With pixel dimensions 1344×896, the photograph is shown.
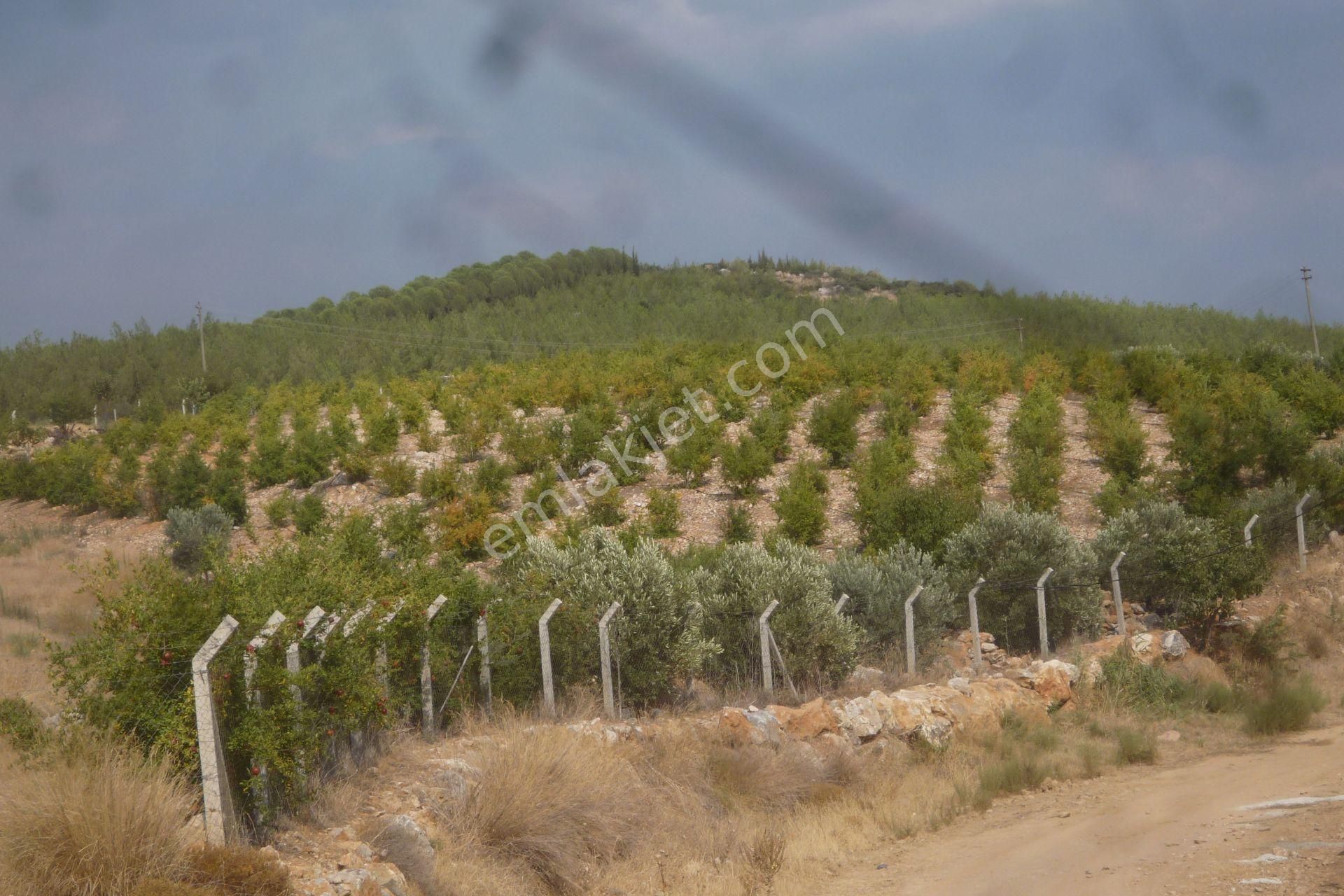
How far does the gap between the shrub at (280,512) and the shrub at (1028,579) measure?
76.7 feet

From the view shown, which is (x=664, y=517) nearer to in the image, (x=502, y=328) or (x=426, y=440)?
(x=426, y=440)

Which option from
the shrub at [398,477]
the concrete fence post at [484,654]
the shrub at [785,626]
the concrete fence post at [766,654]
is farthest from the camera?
the shrub at [398,477]

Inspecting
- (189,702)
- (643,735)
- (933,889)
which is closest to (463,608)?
(643,735)

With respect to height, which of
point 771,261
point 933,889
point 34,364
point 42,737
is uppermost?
point 771,261

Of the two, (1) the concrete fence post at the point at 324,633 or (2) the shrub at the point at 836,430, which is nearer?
(1) the concrete fence post at the point at 324,633

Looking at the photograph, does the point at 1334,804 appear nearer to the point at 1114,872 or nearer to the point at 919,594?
the point at 1114,872

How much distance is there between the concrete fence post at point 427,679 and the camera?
11023 millimetres

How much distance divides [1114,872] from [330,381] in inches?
2206

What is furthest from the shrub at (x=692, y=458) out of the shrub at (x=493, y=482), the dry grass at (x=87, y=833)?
the dry grass at (x=87, y=833)

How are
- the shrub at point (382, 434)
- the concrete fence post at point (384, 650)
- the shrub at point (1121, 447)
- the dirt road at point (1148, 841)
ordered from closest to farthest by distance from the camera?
1. the dirt road at point (1148, 841)
2. the concrete fence post at point (384, 650)
3. the shrub at point (1121, 447)
4. the shrub at point (382, 434)

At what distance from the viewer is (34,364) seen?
220 feet

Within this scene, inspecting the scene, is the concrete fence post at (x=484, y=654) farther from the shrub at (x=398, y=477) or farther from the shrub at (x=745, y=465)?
the shrub at (x=398, y=477)

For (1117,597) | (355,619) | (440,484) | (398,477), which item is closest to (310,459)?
(398,477)

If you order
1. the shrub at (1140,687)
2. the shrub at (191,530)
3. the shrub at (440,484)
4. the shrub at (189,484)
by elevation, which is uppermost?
the shrub at (189,484)
